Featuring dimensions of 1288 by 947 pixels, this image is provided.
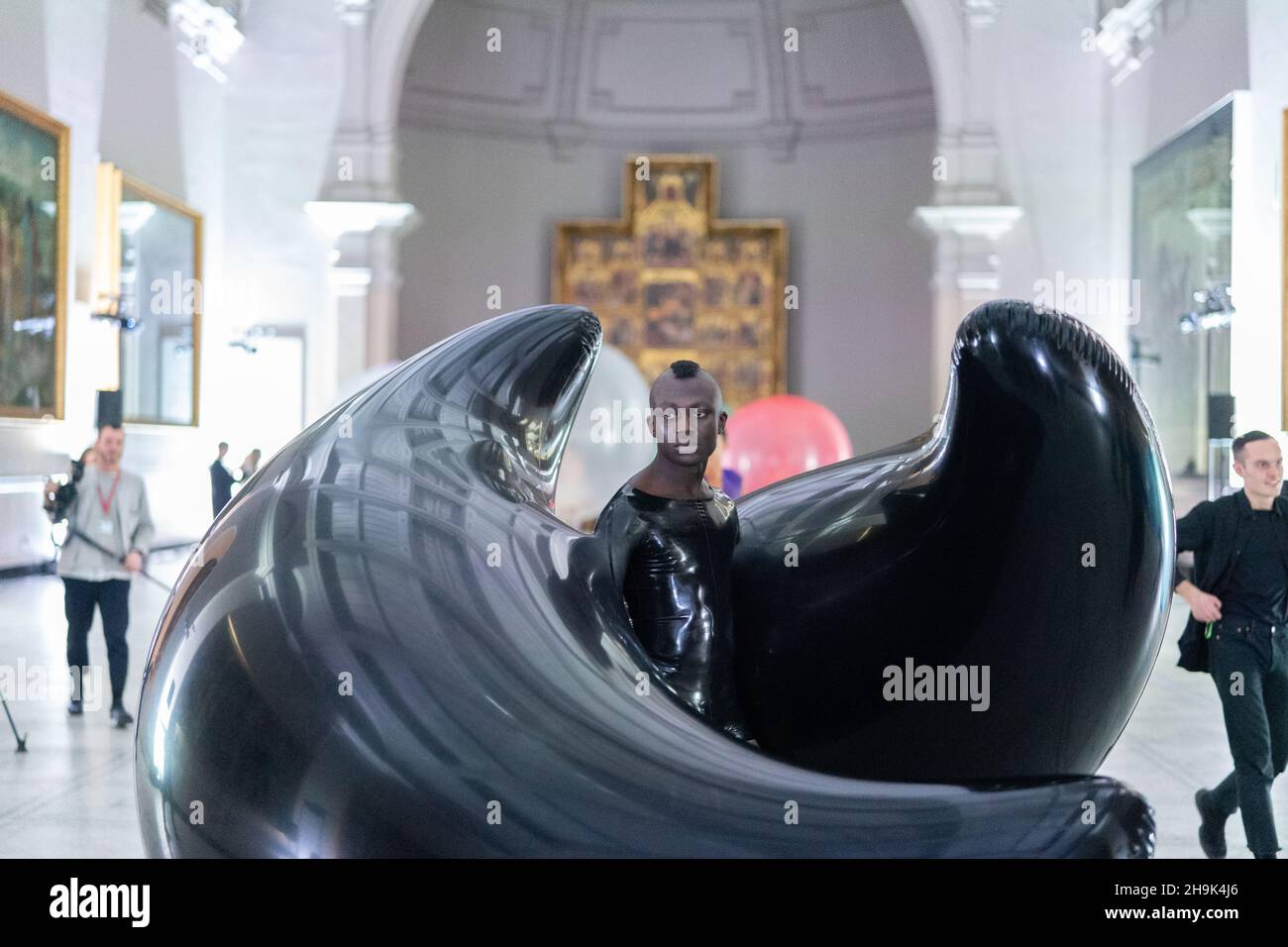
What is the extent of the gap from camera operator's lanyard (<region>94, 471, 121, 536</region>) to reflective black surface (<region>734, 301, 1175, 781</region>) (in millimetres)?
4197

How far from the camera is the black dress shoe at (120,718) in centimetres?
513

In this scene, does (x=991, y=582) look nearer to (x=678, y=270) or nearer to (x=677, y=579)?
(x=677, y=579)

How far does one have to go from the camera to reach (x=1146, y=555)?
5.24 feet

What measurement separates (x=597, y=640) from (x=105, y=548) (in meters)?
4.39

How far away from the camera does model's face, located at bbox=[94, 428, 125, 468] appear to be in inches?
208

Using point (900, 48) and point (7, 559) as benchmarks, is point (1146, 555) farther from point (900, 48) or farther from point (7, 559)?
point (900, 48)

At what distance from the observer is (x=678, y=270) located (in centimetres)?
1862

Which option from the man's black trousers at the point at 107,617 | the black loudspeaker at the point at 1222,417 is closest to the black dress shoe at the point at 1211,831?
the man's black trousers at the point at 107,617

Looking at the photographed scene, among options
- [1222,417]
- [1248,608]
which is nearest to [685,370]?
[1248,608]

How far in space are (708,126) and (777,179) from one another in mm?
1331

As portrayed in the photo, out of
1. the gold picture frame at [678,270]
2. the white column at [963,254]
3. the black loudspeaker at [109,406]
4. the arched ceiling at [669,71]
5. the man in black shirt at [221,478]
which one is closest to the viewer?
the black loudspeaker at [109,406]

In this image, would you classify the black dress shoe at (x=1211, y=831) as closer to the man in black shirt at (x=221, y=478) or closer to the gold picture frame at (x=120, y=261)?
the gold picture frame at (x=120, y=261)

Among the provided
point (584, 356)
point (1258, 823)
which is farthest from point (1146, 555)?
point (1258, 823)
